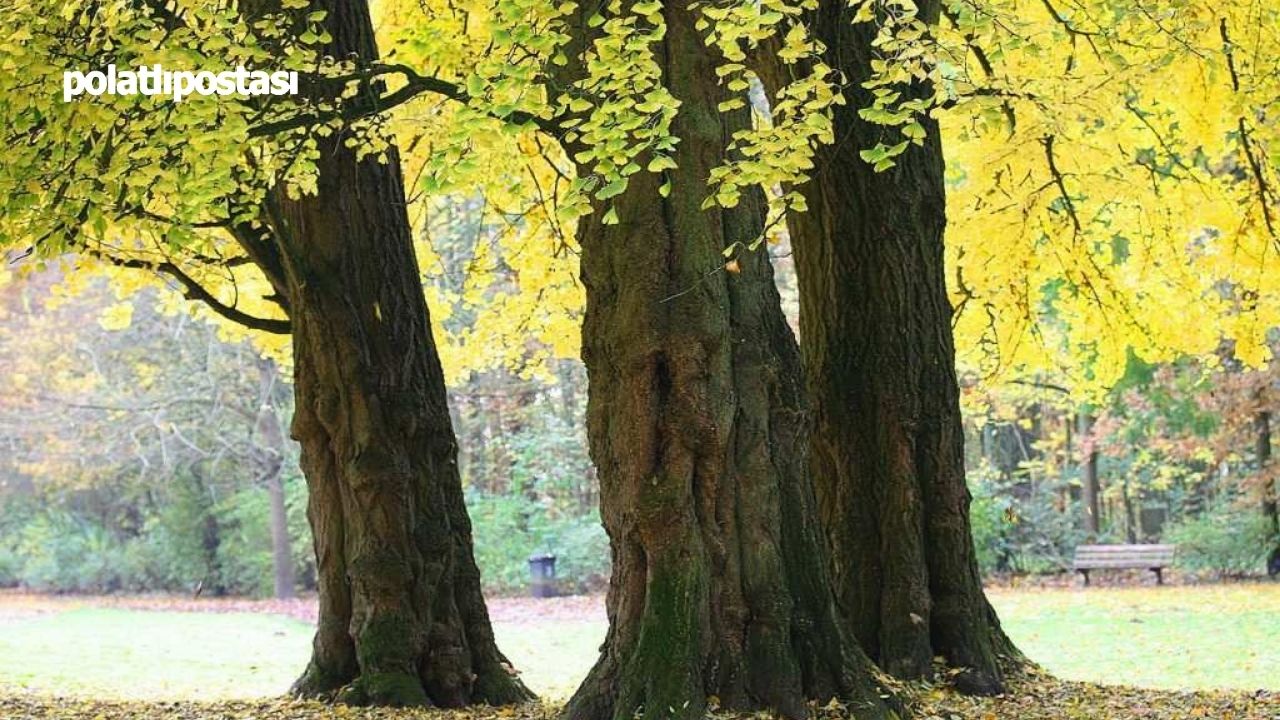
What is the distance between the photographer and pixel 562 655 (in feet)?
55.1

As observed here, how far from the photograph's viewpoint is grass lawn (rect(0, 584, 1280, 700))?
44.1 ft

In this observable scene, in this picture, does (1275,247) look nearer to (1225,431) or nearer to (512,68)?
(512,68)

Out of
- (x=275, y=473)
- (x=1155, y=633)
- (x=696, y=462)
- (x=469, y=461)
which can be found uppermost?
(x=469, y=461)

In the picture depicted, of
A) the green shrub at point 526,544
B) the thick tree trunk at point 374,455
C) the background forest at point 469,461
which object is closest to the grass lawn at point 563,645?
the thick tree trunk at point 374,455

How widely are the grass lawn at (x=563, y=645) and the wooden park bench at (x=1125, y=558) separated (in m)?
0.77

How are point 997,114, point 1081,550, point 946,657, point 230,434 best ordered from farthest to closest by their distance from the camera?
point 230,434 < point 1081,550 < point 946,657 < point 997,114

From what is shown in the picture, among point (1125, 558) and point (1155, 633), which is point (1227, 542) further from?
point (1155, 633)

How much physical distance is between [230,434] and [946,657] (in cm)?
2056

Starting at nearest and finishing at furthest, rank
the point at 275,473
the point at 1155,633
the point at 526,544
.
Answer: the point at 1155,633 < the point at 275,473 < the point at 526,544

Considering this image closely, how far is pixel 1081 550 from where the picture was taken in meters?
23.1

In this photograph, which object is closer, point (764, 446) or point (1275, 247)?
point (764, 446)

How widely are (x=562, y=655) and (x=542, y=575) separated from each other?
7.83 meters

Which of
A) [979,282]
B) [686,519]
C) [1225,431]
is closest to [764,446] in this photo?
[686,519]

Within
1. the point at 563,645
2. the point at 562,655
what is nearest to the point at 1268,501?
the point at 563,645
